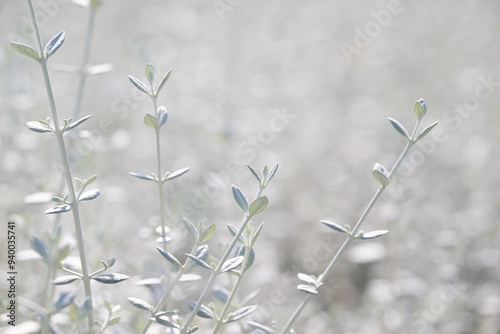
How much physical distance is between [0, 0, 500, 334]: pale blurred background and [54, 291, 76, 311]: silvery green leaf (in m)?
0.39

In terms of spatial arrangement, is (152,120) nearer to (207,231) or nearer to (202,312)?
(207,231)

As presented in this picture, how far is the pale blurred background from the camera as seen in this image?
1.68 m

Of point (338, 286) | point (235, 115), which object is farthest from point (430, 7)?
point (338, 286)

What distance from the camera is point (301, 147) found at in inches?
113

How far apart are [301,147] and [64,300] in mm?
2195

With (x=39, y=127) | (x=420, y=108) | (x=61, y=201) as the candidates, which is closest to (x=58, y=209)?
(x=61, y=201)

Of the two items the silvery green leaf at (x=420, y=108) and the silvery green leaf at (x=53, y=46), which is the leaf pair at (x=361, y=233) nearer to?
the silvery green leaf at (x=420, y=108)

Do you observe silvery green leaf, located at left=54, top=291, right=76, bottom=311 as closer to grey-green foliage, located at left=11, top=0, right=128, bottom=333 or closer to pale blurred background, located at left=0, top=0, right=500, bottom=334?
grey-green foliage, located at left=11, top=0, right=128, bottom=333

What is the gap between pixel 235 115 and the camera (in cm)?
258

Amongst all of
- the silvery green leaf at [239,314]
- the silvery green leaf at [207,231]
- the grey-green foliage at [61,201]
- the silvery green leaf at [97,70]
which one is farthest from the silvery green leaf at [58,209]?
the silvery green leaf at [97,70]

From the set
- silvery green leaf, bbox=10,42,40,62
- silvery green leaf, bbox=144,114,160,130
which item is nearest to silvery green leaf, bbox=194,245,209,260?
silvery green leaf, bbox=144,114,160,130

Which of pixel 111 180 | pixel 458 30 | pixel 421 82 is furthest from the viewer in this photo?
pixel 458 30

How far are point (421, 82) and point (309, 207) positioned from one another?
1.38 metres

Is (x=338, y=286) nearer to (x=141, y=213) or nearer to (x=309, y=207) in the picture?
(x=309, y=207)
